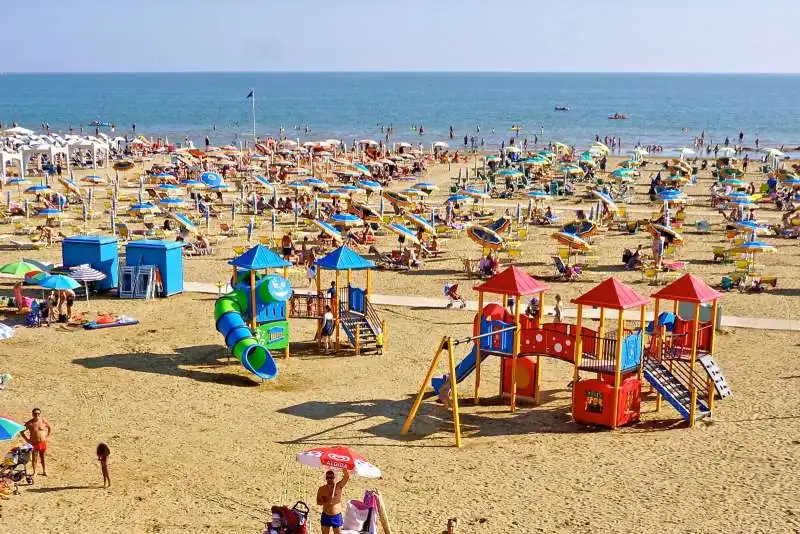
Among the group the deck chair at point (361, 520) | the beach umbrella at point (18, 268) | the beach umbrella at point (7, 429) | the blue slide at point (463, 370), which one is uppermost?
the beach umbrella at point (18, 268)

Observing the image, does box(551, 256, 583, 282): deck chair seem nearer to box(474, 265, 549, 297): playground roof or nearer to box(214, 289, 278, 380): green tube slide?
box(474, 265, 549, 297): playground roof

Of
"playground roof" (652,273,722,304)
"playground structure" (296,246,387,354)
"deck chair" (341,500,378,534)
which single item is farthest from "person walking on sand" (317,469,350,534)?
"playground structure" (296,246,387,354)

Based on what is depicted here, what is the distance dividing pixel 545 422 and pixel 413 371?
346cm

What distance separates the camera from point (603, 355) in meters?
16.0

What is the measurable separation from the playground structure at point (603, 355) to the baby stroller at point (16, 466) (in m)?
5.78

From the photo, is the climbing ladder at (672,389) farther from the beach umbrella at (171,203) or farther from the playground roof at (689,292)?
the beach umbrella at (171,203)

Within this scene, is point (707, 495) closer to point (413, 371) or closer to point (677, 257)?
point (413, 371)

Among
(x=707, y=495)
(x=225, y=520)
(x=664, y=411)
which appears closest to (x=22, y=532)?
(x=225, y=520)

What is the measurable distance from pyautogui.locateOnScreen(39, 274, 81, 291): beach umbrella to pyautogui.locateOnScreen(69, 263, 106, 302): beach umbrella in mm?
1478

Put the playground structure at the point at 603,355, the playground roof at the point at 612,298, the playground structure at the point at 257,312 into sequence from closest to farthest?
1. the playground roof at the point at 612,298
2. the playground structure at the point at 603,355
3. the playground structure at the point at 257,312

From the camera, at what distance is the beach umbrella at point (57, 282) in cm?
2130

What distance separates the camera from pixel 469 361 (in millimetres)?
17328

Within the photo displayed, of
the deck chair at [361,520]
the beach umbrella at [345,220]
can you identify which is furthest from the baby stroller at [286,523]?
the beach umbrella at [345,220]

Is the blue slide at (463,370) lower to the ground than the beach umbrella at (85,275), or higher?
lower
